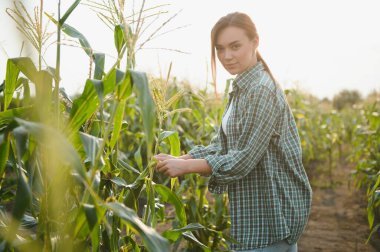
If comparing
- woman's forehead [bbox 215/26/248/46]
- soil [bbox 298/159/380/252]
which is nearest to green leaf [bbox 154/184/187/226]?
woman's forehead [bbox 215/26/248/46]

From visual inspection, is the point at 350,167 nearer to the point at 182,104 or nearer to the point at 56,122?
the point at 182,104

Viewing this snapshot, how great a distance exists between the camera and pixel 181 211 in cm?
173

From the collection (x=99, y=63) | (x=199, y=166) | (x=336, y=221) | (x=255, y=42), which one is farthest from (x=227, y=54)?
(x=336, y=221)

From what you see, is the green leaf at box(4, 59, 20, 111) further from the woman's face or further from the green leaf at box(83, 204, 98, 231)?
the woman's face

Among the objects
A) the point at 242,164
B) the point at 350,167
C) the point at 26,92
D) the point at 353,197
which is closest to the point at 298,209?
the point at 242,164

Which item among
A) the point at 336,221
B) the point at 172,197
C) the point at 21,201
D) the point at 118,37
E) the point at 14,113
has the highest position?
the point at 118,37

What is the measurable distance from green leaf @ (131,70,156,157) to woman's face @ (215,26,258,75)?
35.2 inches

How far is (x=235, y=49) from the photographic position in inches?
75.7

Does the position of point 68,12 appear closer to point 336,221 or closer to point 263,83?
point 263,83

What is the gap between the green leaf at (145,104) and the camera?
40.2 inches

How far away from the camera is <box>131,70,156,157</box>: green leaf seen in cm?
102

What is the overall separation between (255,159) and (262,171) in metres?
0.16

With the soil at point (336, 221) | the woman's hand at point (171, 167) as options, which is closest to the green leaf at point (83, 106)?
the woman's hand at point (171, 167)

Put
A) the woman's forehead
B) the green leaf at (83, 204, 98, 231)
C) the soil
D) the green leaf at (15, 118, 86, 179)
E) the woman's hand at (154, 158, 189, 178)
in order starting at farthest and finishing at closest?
the soil → the woman's forehead → the woman's hand at (154, 158, 189, 178) → the green leaf at (83, 204, 98, 231) → the green leaf at (15, 118, 86, 179)
